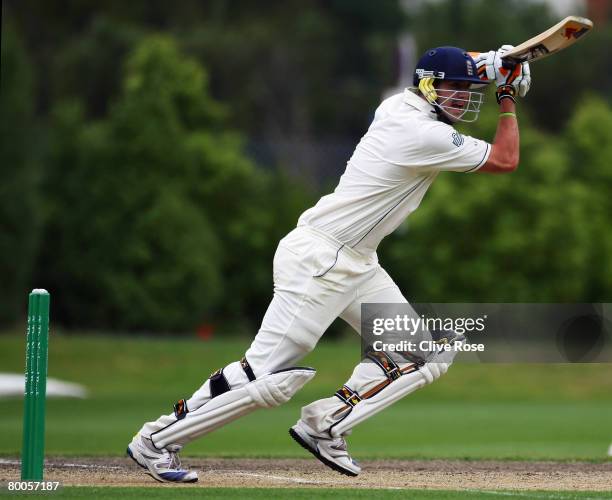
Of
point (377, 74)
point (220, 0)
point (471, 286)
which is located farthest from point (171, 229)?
point (220, 0)

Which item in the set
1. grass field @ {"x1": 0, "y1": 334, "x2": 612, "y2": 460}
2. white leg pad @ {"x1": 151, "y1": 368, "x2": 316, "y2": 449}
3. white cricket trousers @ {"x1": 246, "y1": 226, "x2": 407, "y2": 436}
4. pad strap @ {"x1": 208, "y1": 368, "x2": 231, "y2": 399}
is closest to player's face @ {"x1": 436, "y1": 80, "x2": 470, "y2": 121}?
white cricket trousers @ {"x1": 246, "y1": 226, "x2": 407, "y2": 436}

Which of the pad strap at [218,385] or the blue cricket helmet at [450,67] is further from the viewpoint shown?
the blue cricket helmet at [450,67]

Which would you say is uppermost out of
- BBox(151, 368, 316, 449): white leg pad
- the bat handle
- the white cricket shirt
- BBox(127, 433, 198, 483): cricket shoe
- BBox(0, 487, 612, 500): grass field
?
the bat handle

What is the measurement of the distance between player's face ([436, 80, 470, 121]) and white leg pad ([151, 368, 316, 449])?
164 cm

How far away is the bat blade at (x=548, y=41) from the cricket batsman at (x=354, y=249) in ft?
0.21

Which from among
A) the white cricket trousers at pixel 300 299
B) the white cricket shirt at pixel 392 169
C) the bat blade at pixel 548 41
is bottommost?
the white cricket trousers at pixel 300 299

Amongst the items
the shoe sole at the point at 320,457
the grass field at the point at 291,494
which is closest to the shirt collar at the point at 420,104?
the shoe sole at the point at 320,457

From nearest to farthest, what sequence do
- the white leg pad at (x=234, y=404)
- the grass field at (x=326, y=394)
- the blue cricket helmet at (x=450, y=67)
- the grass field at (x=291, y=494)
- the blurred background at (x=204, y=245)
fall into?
the grass field at (x=291, y=494)
the white leg pad at (x=234, y=404)
the blue cricket helmet at (x=450, y=67)
the grass field at (x=326, y=394)
the blurred background at (x=204, y=245)

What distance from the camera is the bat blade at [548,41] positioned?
674cm

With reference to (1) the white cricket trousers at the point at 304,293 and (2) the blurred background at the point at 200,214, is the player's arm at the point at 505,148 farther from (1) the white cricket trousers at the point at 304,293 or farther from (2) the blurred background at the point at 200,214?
(2) the blurred background at the point at 200,214

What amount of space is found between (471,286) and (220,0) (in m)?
26.4

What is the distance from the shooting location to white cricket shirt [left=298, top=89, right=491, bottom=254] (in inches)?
259

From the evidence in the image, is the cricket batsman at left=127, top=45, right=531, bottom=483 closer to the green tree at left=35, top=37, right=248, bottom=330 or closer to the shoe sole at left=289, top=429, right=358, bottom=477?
the shoe sole at left=289, top=429, right=358, bottom=477

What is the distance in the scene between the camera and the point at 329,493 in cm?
623
